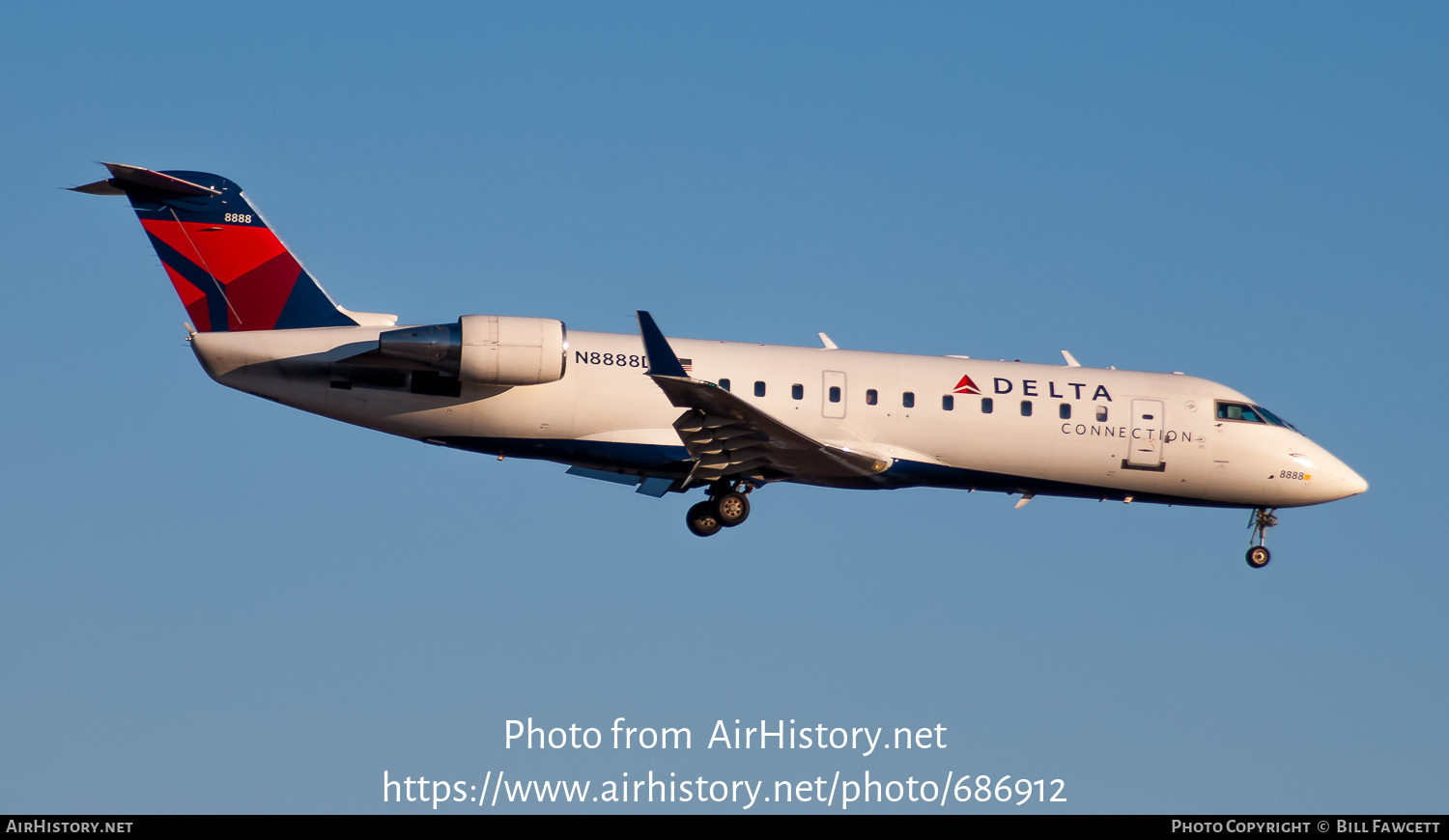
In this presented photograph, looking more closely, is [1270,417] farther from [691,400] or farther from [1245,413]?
[691,400]

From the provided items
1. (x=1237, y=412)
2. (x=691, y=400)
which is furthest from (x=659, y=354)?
(x=1237, y=412)

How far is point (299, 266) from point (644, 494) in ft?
21.4

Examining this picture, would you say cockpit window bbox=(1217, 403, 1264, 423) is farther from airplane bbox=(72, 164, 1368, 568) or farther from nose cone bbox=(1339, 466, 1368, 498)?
nose cone bbox=(1339, 466, 1368, 498)

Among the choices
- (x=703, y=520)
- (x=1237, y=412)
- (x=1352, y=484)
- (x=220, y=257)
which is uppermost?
(x=220, y=257)

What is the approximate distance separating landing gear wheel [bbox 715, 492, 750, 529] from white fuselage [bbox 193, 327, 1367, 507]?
97 centimetres

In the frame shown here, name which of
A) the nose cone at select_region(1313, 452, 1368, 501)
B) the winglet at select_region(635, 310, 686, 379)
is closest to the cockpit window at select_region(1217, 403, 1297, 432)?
the nose cone at select_region(1313, 452, 1368, 501)

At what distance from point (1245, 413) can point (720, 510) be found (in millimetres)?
9174

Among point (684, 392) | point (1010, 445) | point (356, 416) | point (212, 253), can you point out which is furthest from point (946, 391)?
point (212, 253)

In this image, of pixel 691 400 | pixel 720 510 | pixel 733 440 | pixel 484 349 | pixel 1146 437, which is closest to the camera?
pixel 691 400

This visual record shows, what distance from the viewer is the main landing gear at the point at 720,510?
2359 centimetres

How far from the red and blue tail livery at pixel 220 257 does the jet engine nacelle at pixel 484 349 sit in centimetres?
168

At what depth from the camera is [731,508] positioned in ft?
77.4

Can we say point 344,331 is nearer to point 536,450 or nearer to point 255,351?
point 255,351

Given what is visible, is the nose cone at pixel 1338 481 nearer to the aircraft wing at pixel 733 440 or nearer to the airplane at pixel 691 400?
the airplane at pixel 691 400
